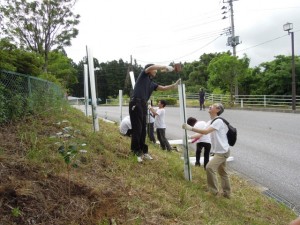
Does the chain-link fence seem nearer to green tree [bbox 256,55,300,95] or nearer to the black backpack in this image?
the black backpack

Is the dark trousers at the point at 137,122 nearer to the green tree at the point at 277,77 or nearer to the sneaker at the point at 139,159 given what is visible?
the sneaker at the point at 139,159

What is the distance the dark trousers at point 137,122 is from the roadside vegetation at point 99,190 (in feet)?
0.65

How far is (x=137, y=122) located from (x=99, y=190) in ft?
6.00

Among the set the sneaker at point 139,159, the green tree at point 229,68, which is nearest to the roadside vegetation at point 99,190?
the sneaker at point 139,159

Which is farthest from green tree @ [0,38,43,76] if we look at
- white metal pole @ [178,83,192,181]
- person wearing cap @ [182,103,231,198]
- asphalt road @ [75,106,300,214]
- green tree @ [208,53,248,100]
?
green tree @ [208,53,248,100]

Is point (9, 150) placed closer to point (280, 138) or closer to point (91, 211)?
point (91, 211)

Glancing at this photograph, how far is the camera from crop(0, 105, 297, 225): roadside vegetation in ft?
9.43

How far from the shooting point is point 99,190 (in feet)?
11.0

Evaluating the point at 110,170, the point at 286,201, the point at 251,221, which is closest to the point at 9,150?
the point at 110,170

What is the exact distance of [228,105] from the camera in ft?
86.6

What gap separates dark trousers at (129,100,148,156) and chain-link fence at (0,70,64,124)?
215cm

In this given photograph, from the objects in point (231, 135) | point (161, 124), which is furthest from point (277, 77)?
point (231, 135)

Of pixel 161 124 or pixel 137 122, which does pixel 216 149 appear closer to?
pixel 137 122

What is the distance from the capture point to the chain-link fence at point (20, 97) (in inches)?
213
